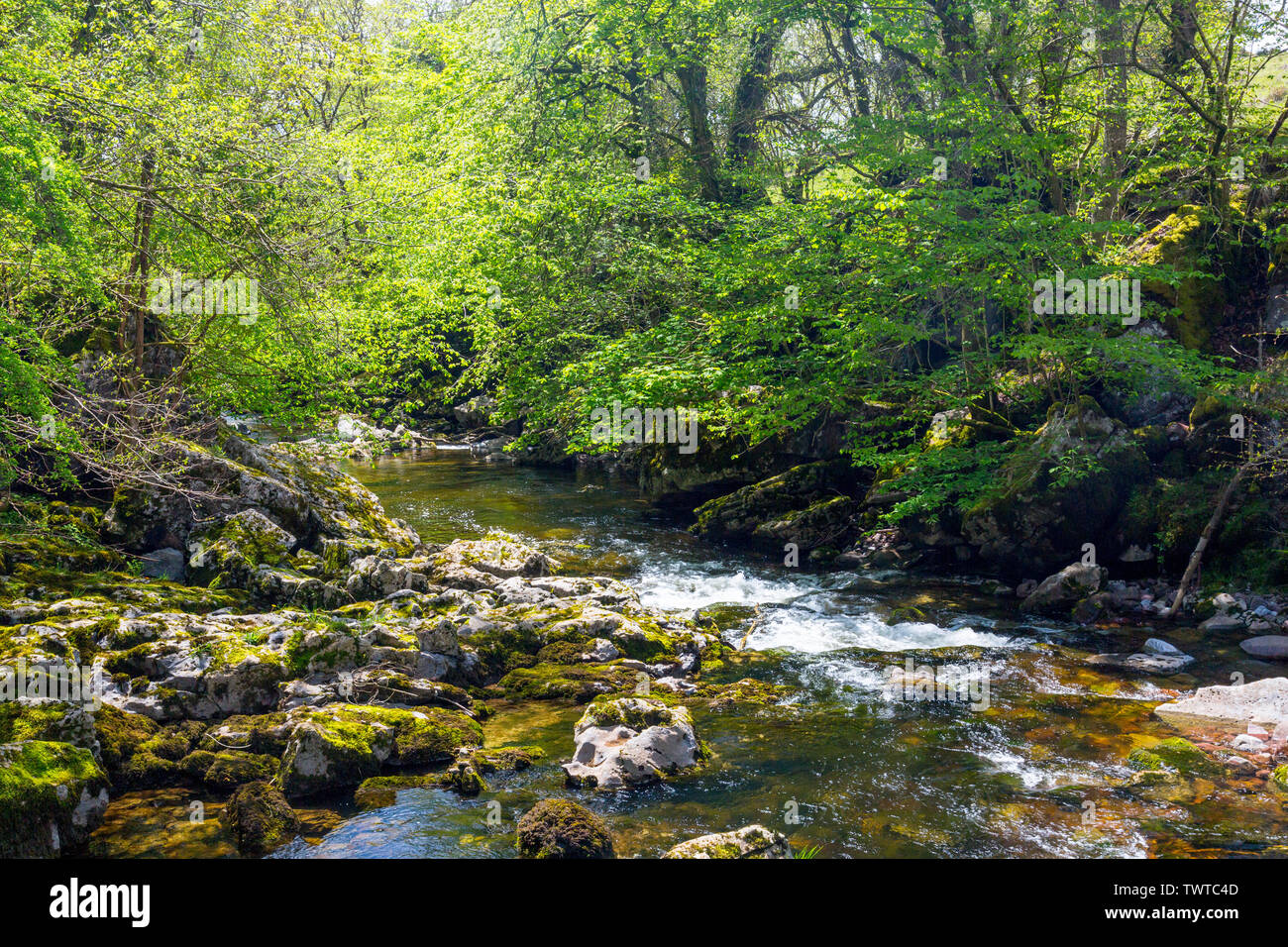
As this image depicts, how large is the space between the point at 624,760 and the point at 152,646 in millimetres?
5423

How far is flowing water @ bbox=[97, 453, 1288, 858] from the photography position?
6.55 meters

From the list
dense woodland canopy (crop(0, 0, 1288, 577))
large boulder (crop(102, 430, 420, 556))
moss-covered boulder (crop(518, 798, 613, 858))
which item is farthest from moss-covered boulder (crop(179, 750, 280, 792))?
large boulder (crop(102, 430, 420, 556))

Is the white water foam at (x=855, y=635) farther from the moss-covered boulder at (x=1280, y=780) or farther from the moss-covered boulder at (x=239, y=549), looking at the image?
the moss-covered boulder at (x=239, y=549)

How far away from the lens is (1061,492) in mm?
14211

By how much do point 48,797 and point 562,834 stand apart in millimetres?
3906

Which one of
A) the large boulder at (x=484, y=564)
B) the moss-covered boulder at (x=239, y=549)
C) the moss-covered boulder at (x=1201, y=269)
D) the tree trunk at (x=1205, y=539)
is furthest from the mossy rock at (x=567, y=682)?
the moss-covered boulder at (x=1201, y=269)

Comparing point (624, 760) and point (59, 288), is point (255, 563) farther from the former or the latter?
point (624, 760)

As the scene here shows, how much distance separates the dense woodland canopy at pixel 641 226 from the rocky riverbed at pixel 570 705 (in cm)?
188

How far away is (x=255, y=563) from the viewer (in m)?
12.7

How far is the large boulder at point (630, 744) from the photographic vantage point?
7.58 metres

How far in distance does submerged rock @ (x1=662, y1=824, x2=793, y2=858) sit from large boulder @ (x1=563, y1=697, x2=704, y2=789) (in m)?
1.73
